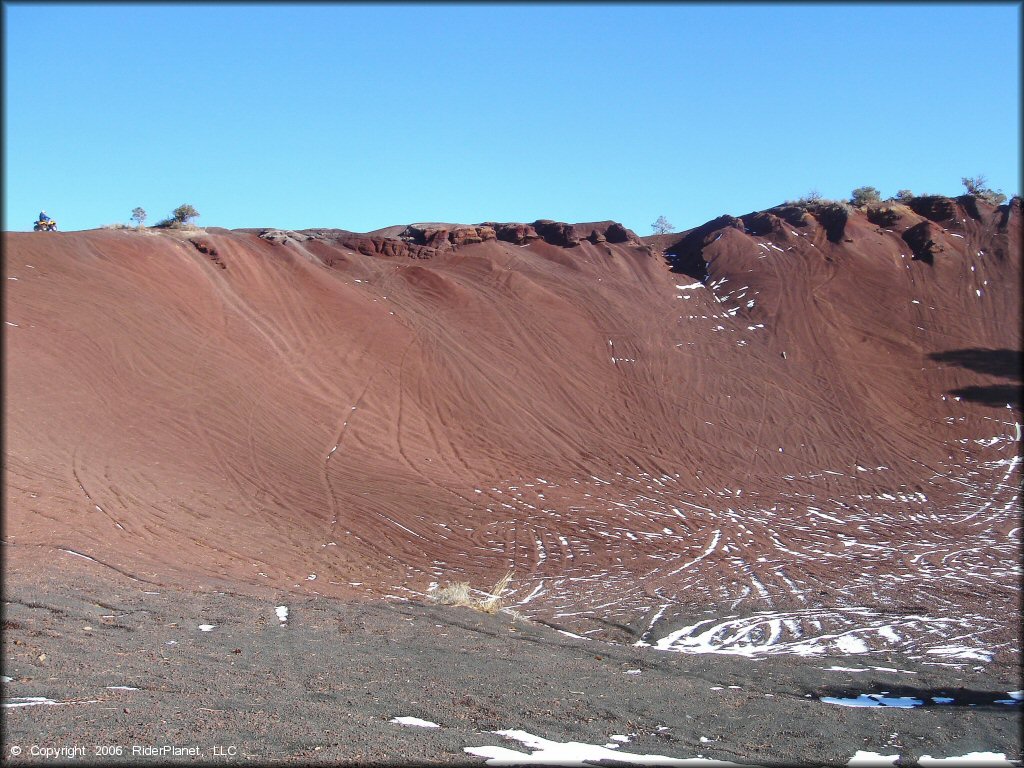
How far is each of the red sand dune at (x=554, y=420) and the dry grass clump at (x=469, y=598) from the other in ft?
1.73

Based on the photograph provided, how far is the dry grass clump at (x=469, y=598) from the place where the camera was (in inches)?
516

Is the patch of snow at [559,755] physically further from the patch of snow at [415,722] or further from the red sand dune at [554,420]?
the red sand dune at [554,420]

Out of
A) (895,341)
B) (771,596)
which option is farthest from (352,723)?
(895,341)

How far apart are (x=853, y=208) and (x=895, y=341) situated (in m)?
12.2

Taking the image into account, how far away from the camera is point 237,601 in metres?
11.6

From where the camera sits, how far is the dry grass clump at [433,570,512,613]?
13.1 m

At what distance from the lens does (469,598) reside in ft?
44.3

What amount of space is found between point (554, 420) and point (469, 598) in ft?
42.8

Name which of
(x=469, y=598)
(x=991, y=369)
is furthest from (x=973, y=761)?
(x=991, y=369)

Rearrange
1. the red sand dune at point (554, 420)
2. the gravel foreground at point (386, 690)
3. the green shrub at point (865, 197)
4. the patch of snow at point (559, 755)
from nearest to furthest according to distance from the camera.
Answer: the gravel foreground at point (386, 690), the patch of snow at point (559, 755), the red sand dune at point (554, 420), the green shrub at point (865, 197)

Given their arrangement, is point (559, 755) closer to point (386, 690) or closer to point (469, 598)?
Result: point (386, 690)

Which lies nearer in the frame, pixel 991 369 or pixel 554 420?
pixel 554 420

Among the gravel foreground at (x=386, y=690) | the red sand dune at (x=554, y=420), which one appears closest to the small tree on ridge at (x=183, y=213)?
the red sand dune at (x=554, y=420)

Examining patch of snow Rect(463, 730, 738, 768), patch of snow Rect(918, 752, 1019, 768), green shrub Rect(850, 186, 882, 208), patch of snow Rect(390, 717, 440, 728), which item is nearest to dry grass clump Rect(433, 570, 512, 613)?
patch of snow Rect(390, 717, 440, 728)
